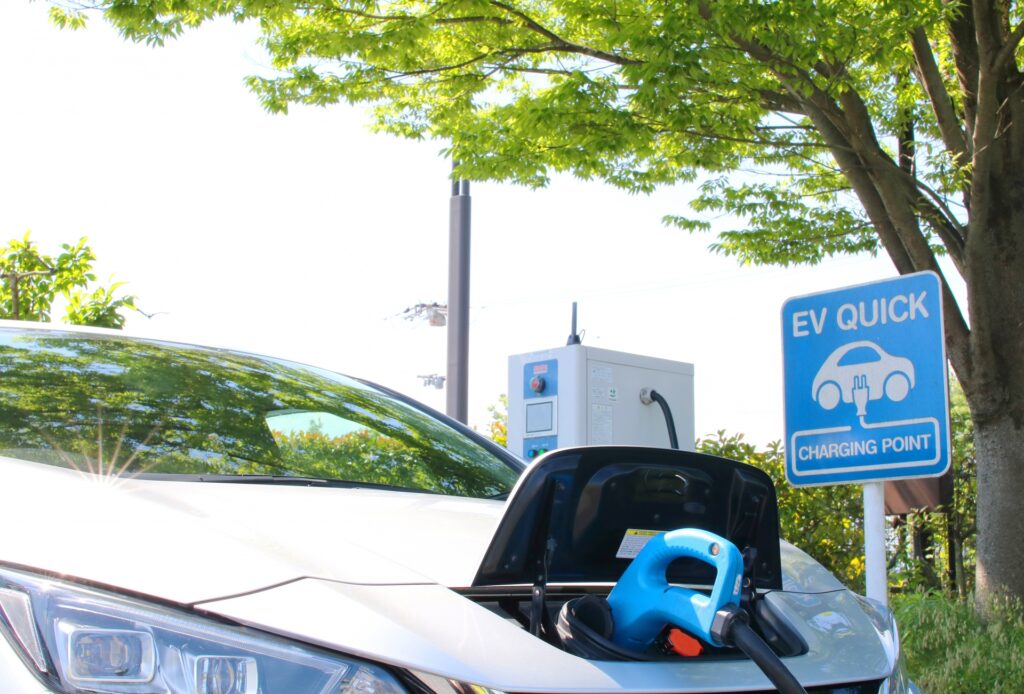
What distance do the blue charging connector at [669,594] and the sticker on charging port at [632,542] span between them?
6.1 inches

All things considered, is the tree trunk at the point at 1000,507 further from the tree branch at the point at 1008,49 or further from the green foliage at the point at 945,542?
the tree branch at the point at 1008,49

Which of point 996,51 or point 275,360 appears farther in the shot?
point 996,51

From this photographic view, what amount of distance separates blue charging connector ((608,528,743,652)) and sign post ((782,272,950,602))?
2.27 meters

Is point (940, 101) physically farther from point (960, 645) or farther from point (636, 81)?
point (960, 645)

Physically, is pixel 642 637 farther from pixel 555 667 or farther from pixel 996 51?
pixel 996 51

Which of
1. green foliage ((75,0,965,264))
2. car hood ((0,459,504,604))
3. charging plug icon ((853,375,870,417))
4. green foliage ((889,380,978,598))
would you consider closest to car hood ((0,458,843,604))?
car hood ((0,459,504,604))

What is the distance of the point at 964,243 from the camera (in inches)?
314

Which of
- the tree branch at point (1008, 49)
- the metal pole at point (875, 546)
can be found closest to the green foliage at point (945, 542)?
the tree branch at point (1008, 49)

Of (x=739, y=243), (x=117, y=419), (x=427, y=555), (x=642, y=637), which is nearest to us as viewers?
(x=642, y=637)

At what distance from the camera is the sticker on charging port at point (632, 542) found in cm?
196

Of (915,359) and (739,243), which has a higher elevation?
(739,243)

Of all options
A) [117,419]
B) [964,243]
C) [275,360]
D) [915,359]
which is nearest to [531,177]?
[964,243]

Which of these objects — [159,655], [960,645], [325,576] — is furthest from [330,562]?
[960,645]

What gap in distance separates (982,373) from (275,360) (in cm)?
573
